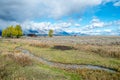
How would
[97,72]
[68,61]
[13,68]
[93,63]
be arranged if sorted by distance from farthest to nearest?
1. [68,61]
2. [93,63]
3. [97,72]
4. [13,68]

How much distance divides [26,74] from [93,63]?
15998mm

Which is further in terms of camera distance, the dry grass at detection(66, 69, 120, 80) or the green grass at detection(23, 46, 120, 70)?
the green grass at detection(23, 46, 120, 70)

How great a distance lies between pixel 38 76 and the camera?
20.1m

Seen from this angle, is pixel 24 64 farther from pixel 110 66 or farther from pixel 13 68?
pixel 110 66

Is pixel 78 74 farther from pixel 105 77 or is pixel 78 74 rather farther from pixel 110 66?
pixel 110 66

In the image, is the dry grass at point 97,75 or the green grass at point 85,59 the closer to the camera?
the dry grass at point 97,75

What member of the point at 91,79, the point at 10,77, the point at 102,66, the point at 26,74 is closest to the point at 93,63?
the point at 102,66

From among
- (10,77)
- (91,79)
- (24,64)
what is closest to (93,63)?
(91,79)

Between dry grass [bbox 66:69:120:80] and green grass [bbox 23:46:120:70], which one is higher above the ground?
green grass [bbox 23:46:120:70]

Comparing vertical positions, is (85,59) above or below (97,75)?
above

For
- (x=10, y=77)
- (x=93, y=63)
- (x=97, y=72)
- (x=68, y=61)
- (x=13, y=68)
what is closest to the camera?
(x=10, y=77)

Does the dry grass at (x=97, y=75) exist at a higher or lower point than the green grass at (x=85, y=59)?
lower

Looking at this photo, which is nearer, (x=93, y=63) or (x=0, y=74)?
(x=0, y=74)

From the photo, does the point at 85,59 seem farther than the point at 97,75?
Yes
